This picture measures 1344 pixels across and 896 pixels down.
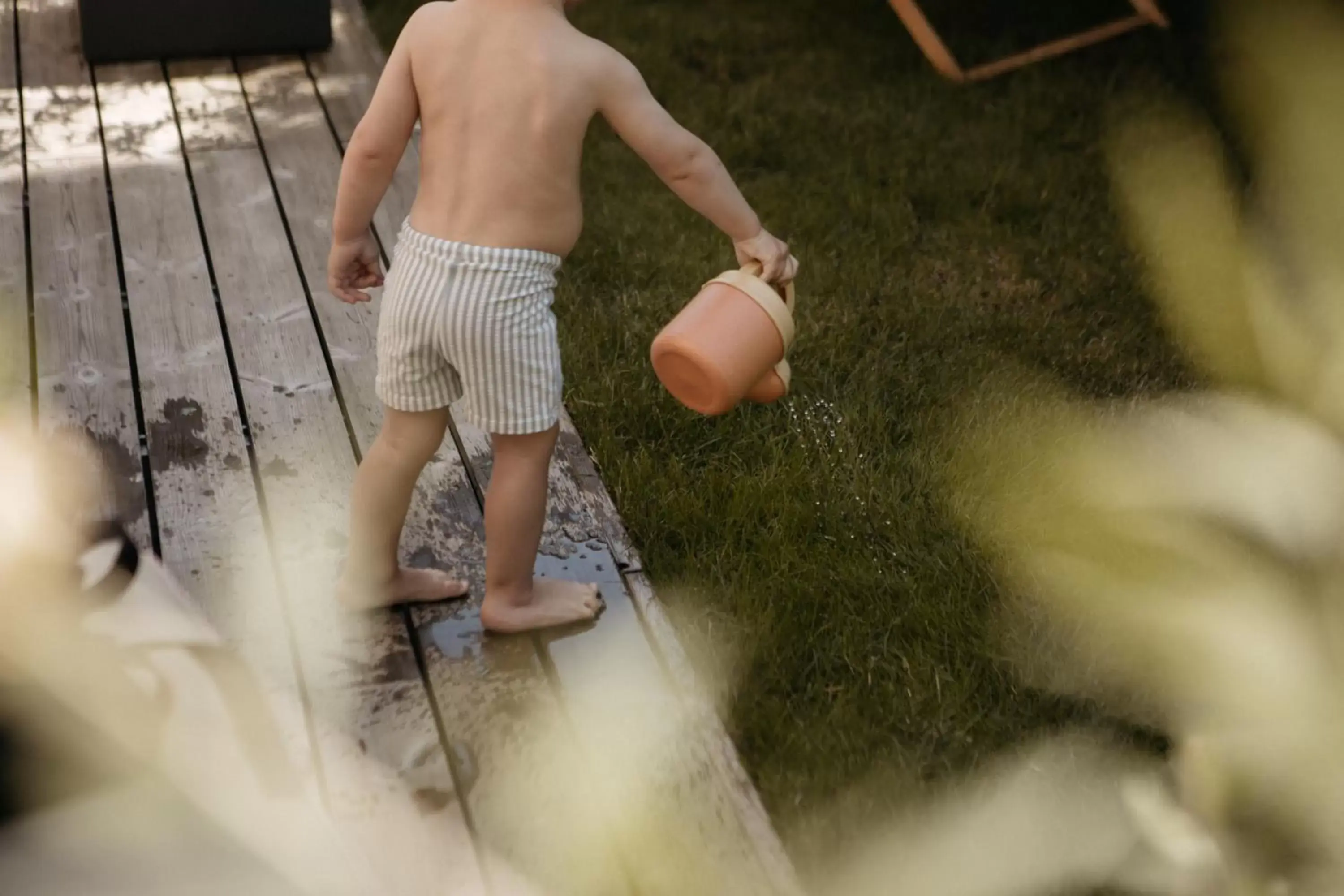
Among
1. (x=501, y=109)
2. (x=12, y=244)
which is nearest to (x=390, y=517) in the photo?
(x=501, y=109)

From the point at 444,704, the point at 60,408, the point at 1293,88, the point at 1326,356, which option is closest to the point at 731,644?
the point at 444,704

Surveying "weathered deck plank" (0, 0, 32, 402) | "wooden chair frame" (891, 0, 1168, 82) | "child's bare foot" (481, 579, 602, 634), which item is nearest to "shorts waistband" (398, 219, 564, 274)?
"child's bare foot" (481, 579, 602, 634)

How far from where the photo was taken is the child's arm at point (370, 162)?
5.72 feet

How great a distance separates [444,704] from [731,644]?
415 millimetres

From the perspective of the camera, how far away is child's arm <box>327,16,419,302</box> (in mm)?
1743

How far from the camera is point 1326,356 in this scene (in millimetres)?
2871

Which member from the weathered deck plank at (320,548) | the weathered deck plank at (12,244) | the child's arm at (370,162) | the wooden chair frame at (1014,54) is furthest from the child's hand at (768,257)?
the wooden chair frame at (1014,54)

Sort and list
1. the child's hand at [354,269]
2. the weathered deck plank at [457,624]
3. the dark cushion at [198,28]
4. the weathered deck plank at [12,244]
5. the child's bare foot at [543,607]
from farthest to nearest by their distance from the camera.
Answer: the dark cushion at [198,28] < the weathered deck plank at [12,244] < the child's bare foot at [543,607] < the child's hand at [354,269] < the weathered deck plank at [457,624]

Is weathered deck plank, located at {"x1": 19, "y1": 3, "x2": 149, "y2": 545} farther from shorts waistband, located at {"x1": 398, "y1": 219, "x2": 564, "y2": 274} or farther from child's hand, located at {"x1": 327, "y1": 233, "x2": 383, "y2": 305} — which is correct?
shorts waistband, located at {"x1": 398, "y1": 219, "x2": 564, "y2": 274}

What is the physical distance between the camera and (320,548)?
2.18 m

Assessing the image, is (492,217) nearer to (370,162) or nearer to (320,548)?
(370,162)

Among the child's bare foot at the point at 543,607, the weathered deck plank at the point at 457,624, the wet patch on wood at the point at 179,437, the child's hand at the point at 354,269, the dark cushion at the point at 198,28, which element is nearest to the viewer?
the weathered deck plank at the point at 457,624

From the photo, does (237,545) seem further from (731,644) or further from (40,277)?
(40,277)

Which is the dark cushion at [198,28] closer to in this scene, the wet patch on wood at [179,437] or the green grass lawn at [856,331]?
the green grass lawn at [856,331]
